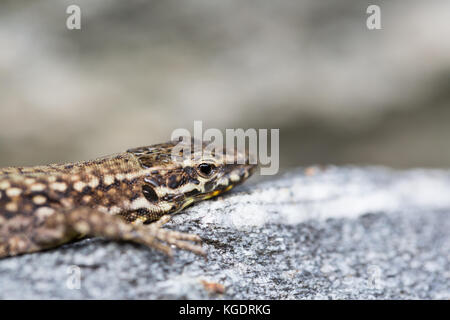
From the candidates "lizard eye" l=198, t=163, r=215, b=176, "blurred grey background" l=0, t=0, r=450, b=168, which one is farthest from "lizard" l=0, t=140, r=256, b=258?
"blurred grey background" l=0, t=0, r=450, b=168

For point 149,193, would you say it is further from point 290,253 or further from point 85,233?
point 290,253

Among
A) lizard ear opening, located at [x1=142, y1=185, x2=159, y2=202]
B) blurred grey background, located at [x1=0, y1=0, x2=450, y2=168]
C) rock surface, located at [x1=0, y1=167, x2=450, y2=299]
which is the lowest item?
rock surface, located at [x1=0, y1=167, x2=450, y2=299]

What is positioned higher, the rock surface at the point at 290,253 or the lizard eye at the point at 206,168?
the lizard eye at the point at 206,168

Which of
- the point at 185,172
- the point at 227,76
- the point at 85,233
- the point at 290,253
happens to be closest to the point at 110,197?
the point at 85,233

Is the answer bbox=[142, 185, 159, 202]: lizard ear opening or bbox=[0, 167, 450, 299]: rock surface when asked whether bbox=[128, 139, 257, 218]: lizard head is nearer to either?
bbox=[142, 185, 159, 202]: lizard ear opening

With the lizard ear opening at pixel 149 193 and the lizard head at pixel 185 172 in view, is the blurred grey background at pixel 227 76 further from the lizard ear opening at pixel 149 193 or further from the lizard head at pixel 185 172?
the lizard ear opening at pixel 149 193

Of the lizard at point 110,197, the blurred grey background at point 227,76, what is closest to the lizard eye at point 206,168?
the lizard at point 110,197

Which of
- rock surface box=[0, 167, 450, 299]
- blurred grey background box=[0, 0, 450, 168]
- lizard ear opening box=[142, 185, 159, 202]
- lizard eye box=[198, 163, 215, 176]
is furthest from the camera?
blurred grey background box=[0, 0, 450, 168]
